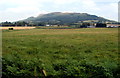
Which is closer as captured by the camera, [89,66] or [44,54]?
[89,66]

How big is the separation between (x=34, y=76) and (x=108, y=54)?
29.5ft

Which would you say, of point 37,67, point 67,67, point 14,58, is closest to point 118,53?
point 67,67

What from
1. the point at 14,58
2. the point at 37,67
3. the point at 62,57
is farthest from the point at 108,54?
the point at 14,58

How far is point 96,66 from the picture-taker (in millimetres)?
15672

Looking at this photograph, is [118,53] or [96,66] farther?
[118,53]

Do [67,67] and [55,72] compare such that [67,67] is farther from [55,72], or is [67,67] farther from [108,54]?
[108,54]

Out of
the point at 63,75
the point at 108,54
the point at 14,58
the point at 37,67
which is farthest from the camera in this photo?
the point at 108,54

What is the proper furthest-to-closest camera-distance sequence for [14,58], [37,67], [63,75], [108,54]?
1. [108,54]
2. [14,58]
3. [37,67]
4. [63,75]

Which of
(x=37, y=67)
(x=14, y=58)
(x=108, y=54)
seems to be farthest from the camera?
(x=108, y=54)

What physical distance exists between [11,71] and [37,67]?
224cm

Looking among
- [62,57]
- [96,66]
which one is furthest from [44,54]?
[96,66]

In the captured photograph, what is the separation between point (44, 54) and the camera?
69.4 ft

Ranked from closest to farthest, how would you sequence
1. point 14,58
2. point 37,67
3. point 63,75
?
point 63,75, point 37,67, point 14,58

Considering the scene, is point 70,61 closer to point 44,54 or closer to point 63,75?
point 63,75
